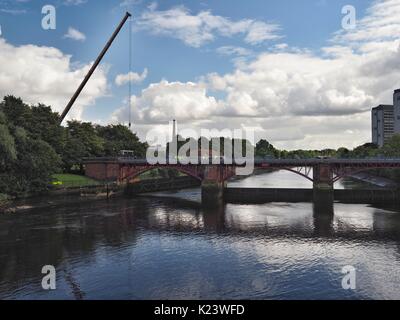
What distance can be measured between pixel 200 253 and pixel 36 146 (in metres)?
51.7

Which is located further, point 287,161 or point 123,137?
point 123,137

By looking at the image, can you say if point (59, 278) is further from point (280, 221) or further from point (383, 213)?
point (383, 213)

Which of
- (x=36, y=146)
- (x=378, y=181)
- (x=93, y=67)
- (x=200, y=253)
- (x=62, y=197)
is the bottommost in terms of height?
(x=200, y=253)

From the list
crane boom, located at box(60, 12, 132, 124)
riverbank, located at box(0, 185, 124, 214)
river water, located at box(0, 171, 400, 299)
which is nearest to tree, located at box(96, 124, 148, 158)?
crane boom, located at box(60, 12, 132, 124)

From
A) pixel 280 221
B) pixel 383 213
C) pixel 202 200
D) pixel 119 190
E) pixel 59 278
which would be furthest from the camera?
pixel 119 190

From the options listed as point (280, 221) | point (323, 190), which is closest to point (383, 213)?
point (323, 190)

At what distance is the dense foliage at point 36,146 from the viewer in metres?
70.0

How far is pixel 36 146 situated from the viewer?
76.4m

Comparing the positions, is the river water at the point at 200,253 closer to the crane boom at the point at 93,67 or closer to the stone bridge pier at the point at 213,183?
the stone bridge pier at the point at 213,183

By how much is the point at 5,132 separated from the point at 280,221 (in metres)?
51.1

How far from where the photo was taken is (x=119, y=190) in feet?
307

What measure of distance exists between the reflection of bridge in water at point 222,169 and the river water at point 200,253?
39.5 ft

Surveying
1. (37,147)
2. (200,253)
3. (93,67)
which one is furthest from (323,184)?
(93,67)

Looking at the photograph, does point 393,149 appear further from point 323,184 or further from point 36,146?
point 36,146
